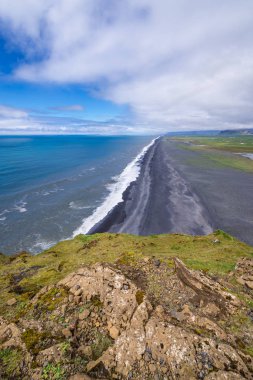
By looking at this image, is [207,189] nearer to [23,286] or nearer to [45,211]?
[45,211]

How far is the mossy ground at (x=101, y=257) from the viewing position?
11.3 meters

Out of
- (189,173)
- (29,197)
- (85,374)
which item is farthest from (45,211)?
(189,173)

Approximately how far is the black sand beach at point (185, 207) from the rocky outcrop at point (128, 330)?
26.7 metres

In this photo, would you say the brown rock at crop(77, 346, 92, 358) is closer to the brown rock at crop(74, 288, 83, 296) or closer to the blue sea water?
the brown rock at crop(74, 288, 83, 296)

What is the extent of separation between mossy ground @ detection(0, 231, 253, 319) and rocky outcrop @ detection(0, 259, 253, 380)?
1048 mm

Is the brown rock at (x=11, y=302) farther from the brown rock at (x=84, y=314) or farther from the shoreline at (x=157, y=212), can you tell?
the shoreline at (x=157, y=212)

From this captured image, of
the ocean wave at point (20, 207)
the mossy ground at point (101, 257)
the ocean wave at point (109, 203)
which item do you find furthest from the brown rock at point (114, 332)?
the ocean wave at point (20, 207)

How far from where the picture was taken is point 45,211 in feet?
148

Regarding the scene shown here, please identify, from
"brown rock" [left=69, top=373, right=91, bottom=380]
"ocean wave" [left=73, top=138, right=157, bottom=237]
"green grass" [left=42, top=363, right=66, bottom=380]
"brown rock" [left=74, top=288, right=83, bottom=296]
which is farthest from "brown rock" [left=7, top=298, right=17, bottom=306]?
"ocean wave" [left=73, top=138, right=157, bottom=237]

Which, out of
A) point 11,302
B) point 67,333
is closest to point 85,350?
point 67,333

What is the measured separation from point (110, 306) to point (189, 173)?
73.6 metres

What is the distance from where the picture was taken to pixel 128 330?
7887mm

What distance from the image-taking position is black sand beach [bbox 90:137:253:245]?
37750 millimetres

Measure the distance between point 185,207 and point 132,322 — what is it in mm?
40438
